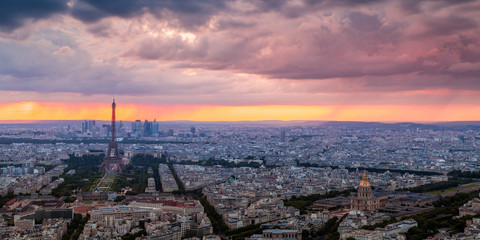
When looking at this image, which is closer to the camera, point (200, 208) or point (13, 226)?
point (13, 226)

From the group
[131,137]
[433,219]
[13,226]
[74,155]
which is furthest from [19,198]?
[131,137]

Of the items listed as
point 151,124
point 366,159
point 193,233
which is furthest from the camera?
point 151,124

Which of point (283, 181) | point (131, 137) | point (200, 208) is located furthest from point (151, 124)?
point (200, 208)

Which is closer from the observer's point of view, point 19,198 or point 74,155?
point 19,198

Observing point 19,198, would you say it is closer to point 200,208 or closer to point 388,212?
point 200,208

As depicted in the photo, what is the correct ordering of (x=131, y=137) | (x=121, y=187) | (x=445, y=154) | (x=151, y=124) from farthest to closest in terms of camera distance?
1. (x=151, y=124)
2. (x=131, y=137)
3. (x=445, y=154)
4. (x=121, y=187)

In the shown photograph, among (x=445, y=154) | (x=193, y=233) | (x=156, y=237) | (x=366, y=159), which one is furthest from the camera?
(x=445, y=154)

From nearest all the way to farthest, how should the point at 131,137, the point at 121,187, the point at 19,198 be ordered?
the point at 19,198 < the point at 121,187 < the point at 131,137

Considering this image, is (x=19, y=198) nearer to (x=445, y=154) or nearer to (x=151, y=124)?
(x=445, y=154)
